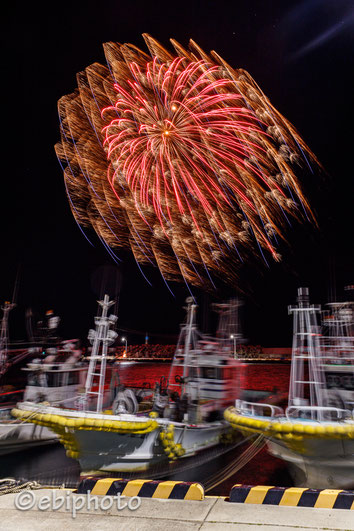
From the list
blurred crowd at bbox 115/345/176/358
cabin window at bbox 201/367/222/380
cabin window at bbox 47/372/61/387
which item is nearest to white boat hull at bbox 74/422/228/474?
cabin window at bbox 201/367/222/380

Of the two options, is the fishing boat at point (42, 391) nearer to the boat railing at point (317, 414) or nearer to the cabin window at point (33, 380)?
the cabin window at point (33, 380)

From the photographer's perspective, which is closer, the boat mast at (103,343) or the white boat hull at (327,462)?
the white boat hull at (327,462)

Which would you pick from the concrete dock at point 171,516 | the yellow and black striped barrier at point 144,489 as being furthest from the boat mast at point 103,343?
the concrete dock at point 171,516

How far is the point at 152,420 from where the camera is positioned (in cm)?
1359

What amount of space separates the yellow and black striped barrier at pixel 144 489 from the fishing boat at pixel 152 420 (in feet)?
23.7

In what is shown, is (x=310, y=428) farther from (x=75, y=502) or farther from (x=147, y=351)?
(x=147, y=351)

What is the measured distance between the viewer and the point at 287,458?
527 inches

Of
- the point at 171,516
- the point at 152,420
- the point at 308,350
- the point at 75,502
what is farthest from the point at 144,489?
the point at 308,350

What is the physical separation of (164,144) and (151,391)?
44.8ft

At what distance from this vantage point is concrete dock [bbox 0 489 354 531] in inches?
159

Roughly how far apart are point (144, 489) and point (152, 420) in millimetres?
9061

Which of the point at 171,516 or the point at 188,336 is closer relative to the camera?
the point at 171,516

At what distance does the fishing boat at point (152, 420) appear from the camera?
12.7m

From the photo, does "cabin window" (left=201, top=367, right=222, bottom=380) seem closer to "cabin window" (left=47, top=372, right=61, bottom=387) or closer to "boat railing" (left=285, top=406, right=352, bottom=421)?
"boat railing" (left=285, top=406, right=352, bottom=421)
